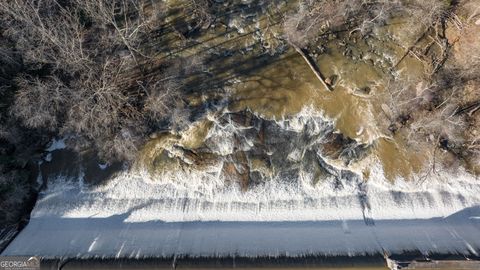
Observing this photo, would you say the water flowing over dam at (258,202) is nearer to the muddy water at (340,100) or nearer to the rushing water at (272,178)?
the rushing water at (272,178)

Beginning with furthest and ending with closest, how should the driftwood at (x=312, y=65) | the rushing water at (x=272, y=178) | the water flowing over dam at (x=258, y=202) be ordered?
the driftwood at (x=312, y=65) → the rushing water at (x=272, y=178) → the water flowing over dam at (x=258, y=202)

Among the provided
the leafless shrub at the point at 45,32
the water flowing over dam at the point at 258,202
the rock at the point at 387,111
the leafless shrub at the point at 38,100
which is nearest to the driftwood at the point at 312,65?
the water flowing over dam at the point at 258,202

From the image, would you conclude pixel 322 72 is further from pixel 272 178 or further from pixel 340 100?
pixel 272 178

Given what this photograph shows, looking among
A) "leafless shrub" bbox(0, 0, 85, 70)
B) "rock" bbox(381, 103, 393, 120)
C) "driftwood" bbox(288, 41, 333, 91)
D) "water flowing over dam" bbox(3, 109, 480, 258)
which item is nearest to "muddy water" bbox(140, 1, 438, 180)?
"rock" bbox(381, 103, 393, 120)

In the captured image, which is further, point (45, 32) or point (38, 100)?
point (38, 100)

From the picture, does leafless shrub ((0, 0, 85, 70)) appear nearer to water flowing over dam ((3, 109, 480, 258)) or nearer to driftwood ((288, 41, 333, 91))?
water flowing over dam ((3, 109, 480, 258))

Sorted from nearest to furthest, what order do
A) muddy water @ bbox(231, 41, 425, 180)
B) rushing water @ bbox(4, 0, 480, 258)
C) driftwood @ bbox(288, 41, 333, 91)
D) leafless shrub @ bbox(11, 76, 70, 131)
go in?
leafless shrub @ bbox(11, 76, 70, 131) → rushing water @ bbox(4, 0, 480, 258) → muddy water @ bbox(231, 41, 425, 180) → driftwood @ bbox(288, 41, 333, 91)

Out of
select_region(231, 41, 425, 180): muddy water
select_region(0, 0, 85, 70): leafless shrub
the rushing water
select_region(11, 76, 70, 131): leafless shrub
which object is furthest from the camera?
select_region(231, 41, 425, 180): muddy water

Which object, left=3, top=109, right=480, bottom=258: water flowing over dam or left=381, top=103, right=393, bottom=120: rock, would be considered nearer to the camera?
left=3, top=109, right=480, bottom=258: water flowing over dam

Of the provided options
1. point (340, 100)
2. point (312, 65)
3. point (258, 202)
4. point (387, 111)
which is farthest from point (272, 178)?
point (387, 111)
